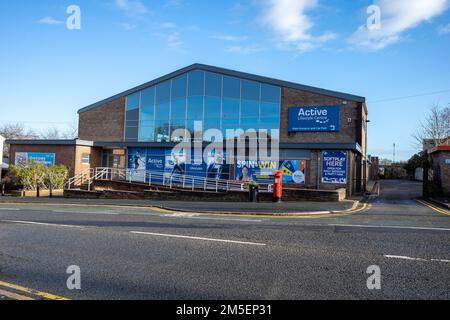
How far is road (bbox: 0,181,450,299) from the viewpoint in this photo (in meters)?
5.07

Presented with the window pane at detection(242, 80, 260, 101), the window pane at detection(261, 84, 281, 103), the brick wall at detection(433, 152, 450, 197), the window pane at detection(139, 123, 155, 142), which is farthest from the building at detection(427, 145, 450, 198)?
the window pane at detection(139, 123, 155, 142)

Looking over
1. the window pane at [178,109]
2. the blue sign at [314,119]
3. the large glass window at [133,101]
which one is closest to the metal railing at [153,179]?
the window pane at [178,109]

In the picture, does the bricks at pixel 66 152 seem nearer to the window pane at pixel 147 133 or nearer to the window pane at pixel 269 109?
the window pane at pixel 147 133

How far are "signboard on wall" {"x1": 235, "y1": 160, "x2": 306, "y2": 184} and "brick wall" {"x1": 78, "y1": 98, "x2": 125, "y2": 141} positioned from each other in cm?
1169

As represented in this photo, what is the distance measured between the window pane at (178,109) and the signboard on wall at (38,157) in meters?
10.2

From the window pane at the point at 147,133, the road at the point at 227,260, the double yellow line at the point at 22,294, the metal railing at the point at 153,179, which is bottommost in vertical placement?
the double yellow line at the point at 22,294

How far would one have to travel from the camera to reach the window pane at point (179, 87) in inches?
1213

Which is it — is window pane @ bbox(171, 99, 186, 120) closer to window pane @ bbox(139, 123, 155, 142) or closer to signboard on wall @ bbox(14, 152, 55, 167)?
window pane @ bbox(139, 123, 155, 142)

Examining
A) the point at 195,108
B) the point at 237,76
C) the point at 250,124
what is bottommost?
the point at 250,124

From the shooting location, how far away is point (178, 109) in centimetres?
3075

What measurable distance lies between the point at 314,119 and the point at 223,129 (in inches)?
268

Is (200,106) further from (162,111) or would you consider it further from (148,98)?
(148,98)

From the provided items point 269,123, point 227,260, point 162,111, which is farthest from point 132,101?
point 227,260

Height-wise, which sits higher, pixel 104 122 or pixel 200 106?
pixel 200 106
